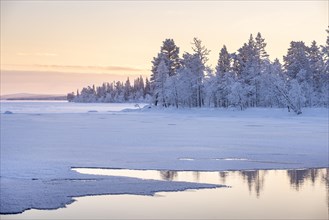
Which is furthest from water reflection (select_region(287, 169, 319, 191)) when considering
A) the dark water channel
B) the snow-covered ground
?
the snow-covered ground

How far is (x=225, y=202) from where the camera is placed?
1475cm

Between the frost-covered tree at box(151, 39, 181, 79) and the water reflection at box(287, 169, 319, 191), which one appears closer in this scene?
the water reflection at box(287, 169, 319, 191)

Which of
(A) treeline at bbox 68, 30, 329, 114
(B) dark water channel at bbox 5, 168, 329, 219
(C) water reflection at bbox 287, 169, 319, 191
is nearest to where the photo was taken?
(B) dark water channel at bbox 5, 168, 329, 219

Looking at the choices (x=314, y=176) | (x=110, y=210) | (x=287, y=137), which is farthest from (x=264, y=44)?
(x=110, y=210)

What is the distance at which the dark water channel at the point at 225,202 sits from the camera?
1330 centimetres

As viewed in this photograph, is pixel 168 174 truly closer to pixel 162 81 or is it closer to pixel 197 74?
pixel 197 74

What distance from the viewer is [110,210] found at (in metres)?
13.8

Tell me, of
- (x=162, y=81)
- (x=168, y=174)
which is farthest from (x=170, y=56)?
(x=168, y=174)

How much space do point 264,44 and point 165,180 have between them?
82.5 metres

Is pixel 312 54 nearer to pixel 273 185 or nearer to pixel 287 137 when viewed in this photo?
pixel 287 137

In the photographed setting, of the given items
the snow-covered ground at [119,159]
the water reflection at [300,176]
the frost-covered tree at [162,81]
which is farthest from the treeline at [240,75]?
the water reflection at [300,176]

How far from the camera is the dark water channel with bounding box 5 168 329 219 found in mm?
13305

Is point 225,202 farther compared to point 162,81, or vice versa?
point 162,81

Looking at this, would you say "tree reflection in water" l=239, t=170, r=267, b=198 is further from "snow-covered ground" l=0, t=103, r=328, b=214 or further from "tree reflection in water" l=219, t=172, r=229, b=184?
"snow-covered ground" l=0, t=103, r=328, b=214
